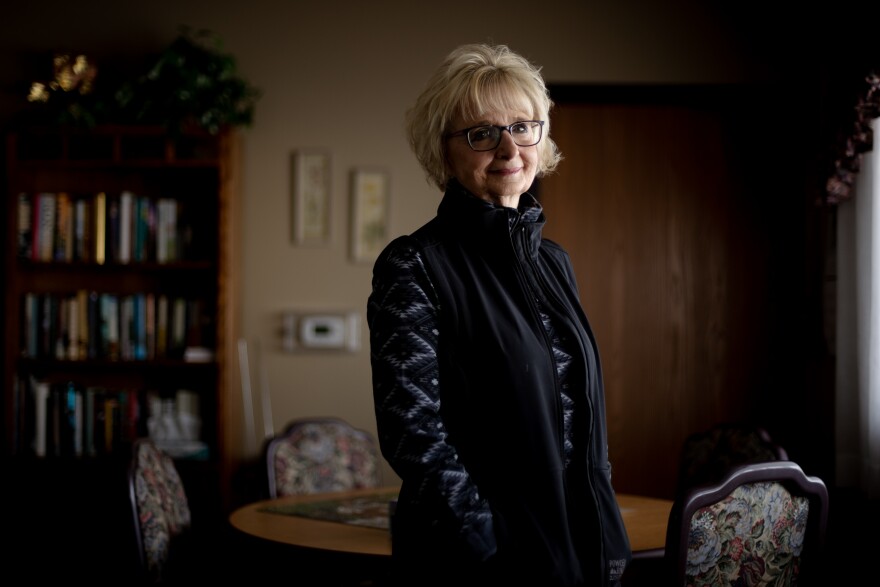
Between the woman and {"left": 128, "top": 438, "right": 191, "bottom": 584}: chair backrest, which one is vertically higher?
the woman

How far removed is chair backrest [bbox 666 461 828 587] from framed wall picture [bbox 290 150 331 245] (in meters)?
2.31

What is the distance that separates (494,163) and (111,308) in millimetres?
2599

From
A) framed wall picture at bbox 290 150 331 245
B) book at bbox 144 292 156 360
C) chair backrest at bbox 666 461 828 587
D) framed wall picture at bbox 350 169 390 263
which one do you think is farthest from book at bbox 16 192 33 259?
chair backrest at bbox 666 461 828 587

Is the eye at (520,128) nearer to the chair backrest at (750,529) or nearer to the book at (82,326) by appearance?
the chair backrest at (750,529)

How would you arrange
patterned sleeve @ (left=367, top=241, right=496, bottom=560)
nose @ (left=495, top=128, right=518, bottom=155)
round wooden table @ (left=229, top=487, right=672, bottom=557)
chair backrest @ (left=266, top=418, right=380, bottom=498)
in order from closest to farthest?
1. patterned sleeve @ (left=367, top=241, right=496, bottom=560)
2. nose @ (left=495, top=128, right=518, bottom=155)
3. round wooden table @ (left=229, top=487, right=672, bottom=557)
4. chair backrest @ (left=266, top=418, right=380, bottom=498)

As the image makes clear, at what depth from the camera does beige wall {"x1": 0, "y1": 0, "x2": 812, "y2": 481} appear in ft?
12.2

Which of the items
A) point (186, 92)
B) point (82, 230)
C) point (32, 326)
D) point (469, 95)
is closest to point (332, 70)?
point (186, 92)

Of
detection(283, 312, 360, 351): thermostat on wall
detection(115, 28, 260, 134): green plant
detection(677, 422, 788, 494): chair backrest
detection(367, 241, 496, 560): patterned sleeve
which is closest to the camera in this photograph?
detection(367, 241, 496, 560): patterned sleeve

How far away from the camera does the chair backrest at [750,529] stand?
1707 mm

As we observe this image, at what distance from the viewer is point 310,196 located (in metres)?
3.72

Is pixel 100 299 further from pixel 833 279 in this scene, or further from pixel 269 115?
pixel 833 279

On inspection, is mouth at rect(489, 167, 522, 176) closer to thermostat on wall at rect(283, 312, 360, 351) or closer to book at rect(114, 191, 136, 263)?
thermostat on wall at rect(283, 312, 360, 351)

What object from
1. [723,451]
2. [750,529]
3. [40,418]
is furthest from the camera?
[40,418]

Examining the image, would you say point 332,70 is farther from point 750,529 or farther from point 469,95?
point 750,529
